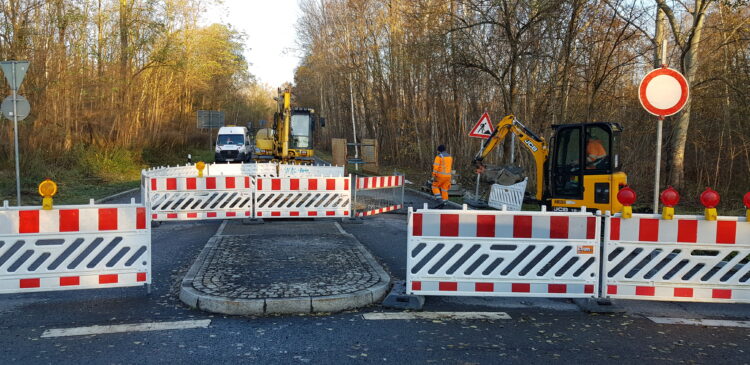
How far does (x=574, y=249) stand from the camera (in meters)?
6.39

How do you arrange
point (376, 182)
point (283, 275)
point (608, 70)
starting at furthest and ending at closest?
point (608, 70)
point (376, 182)
point (283, 275)

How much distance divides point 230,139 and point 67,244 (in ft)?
111

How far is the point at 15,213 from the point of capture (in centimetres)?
616

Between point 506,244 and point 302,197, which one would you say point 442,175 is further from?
point 506,244

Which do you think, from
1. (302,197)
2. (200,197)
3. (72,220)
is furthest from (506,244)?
(200,197)

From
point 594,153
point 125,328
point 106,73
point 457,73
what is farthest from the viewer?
point 106,73

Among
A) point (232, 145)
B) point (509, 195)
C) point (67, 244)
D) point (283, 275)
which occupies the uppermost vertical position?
point (232, 145)

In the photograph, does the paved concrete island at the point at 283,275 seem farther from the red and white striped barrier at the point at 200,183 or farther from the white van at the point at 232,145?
the white van at the point at 232,145

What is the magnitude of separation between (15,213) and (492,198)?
42.8 feet

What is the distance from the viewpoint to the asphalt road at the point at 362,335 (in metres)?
4.79

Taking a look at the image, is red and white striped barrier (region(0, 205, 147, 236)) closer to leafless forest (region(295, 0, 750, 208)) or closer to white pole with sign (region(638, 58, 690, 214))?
white pole with sign (region(638, 58, 690, 214))

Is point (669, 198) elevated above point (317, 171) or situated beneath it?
elevated above

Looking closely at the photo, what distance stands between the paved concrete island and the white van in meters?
28.5

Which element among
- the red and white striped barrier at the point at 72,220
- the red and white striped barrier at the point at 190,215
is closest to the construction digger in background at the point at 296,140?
the red and white striped barrier at the point at 190,215
